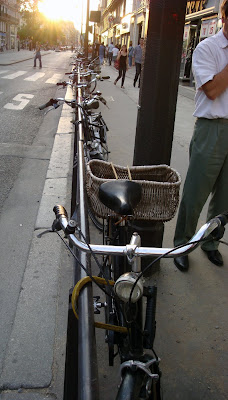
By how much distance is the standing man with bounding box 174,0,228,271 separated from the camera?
117 inches

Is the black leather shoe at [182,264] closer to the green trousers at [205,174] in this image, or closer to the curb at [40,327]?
the green trousers at [205,174]

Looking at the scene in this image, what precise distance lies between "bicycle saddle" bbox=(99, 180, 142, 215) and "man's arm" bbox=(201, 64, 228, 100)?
4.48ft

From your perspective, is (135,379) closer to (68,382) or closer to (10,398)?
(68,382)

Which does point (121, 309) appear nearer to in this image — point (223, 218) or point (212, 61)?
point (223, 218)

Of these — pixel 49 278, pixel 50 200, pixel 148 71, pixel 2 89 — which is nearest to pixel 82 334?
pixel 49 278

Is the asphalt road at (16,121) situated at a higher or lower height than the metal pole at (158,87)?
lower

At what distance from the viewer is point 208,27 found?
17672 millimetres

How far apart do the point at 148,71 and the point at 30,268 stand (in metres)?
1.96

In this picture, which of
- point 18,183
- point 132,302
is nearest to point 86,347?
point 132,302

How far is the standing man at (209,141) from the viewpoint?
9.77ft

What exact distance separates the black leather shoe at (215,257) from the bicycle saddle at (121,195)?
191cm

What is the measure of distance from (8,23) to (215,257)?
88054 millimetres

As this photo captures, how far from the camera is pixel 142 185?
2.25m

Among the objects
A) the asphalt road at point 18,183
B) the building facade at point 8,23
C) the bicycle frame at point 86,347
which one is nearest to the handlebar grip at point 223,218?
the bicycle frame at point 86,347
